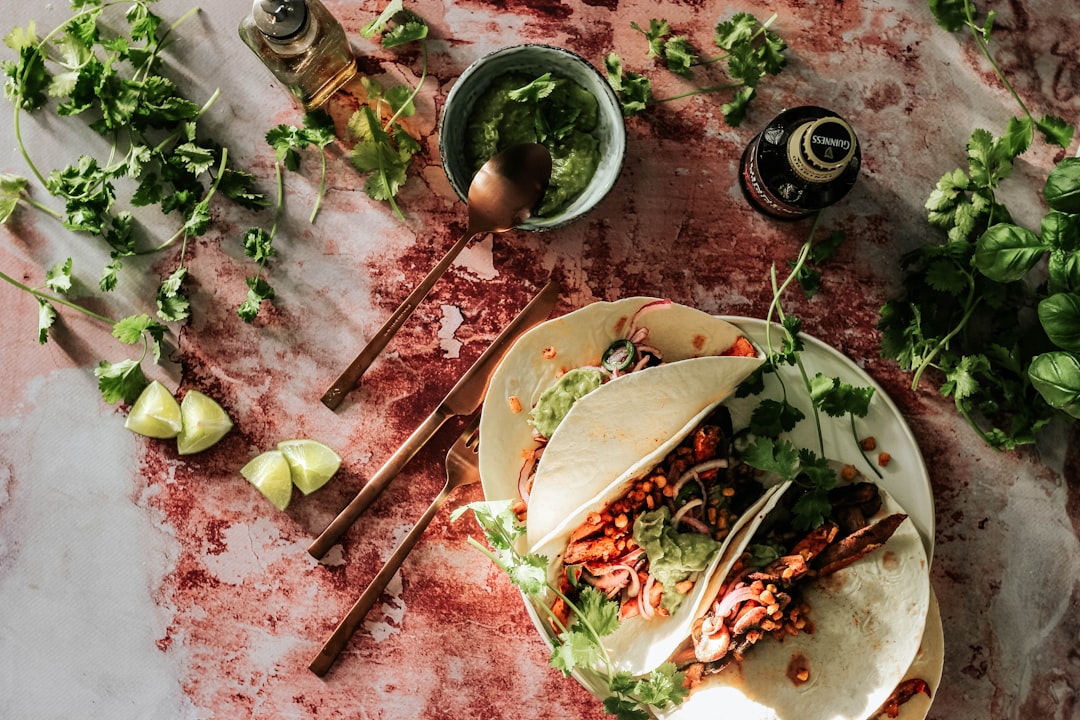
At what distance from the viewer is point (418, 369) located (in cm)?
218

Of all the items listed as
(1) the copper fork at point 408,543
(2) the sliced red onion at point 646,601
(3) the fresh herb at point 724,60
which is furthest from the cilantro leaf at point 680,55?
(2) the sliced red onion at point 646,601

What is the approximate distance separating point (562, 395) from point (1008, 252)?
1.16 m

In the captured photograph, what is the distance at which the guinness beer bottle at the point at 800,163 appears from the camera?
1.74 meters

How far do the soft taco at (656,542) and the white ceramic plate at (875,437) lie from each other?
141 millimetres

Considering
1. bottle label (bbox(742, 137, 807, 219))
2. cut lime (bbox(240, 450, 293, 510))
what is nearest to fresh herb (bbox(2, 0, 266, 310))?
cut lime (bbox(240, 450, 293, 510))

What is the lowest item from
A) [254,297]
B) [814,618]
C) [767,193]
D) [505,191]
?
[814,618]

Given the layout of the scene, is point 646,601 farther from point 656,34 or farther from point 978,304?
point 656,34

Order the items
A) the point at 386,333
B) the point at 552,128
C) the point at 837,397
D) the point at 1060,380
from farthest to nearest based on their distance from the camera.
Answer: the point at 386,333 → the point at 552,128 → the point at 837,397 → the point at 1060,380

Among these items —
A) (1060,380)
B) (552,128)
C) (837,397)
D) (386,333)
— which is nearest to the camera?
(1060,380)

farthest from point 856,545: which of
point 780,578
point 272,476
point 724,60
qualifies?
point 272,476

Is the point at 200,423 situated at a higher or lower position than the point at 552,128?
lower

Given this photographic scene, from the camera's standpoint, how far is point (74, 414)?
2.20 m

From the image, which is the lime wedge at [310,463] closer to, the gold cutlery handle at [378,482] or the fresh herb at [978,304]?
the gold cutlery handle at [378,482]

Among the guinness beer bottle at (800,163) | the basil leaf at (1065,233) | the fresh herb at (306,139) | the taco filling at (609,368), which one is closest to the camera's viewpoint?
the guinness beer bottle at (800,163)
